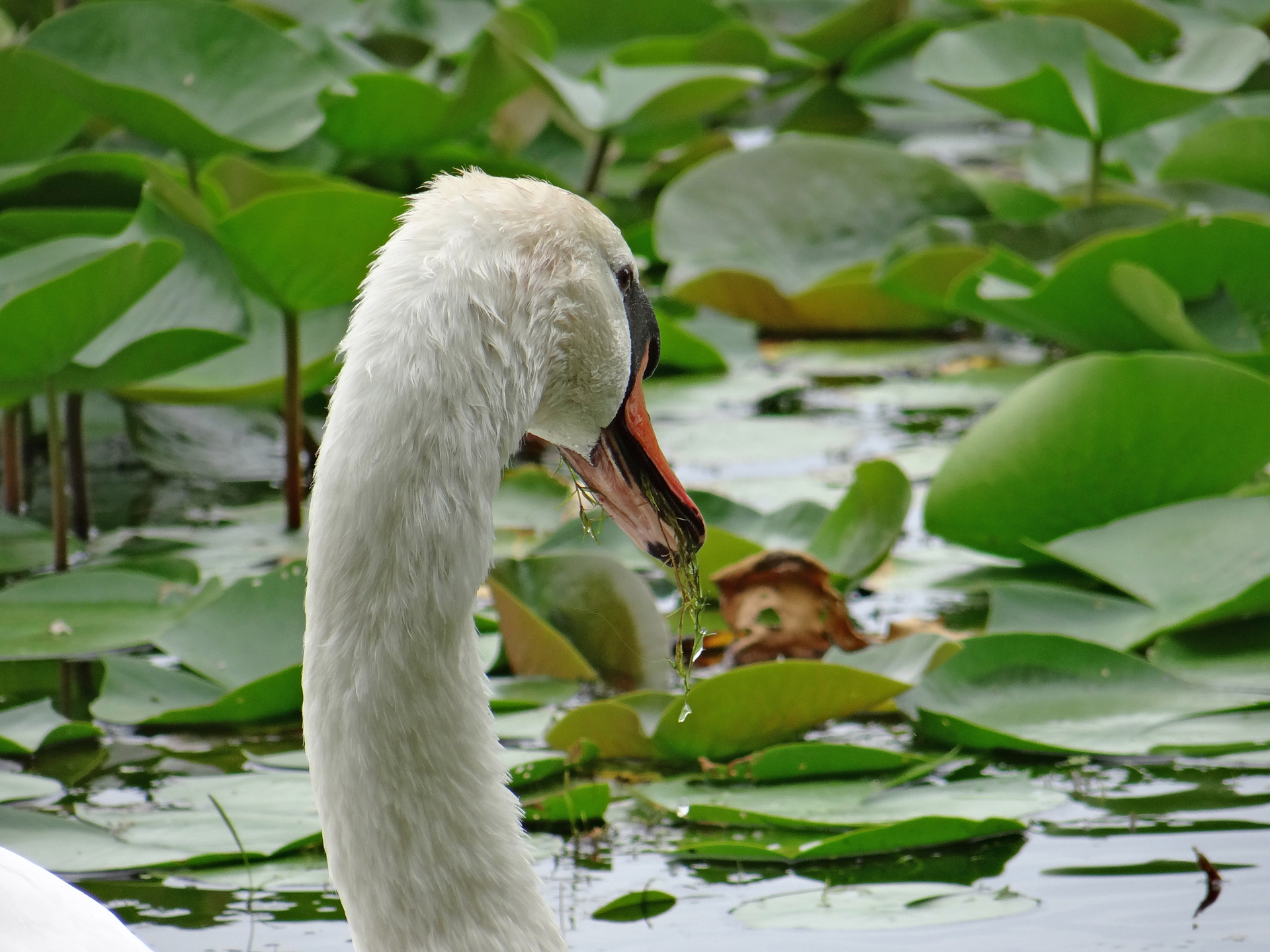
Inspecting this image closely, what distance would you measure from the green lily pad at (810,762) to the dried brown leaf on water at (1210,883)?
1.38 ft

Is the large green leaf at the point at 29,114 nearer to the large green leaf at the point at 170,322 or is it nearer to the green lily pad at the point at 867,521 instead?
the large green leaf at the point at 170,322

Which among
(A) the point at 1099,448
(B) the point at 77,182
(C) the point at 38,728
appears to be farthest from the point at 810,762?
(B) the point at 77,182

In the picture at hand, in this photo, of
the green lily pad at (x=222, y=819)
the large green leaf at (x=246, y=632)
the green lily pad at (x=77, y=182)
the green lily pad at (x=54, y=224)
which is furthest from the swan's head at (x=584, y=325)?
the green lily pad at (x=77, y=182)

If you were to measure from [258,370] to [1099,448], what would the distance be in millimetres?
1757

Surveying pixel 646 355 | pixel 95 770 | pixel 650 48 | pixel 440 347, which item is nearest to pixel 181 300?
pixel 95 770

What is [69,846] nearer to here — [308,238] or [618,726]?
[618,726]

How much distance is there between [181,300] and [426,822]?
1.94 m

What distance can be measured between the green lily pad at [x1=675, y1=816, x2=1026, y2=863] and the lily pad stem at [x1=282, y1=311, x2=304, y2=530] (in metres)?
1.45

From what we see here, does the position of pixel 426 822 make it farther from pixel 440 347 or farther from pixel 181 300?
pixel 181 300

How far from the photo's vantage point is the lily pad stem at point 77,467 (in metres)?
3.30

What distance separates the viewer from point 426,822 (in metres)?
1.34

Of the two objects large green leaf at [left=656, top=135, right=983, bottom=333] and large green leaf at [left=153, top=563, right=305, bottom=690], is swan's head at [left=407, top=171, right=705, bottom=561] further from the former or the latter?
large green leaf at [left=656, top=135, right=983, bottom=333]

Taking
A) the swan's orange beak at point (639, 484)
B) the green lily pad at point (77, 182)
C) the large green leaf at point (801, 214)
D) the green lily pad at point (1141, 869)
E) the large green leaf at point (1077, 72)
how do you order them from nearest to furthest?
the swan's orange beak at point (639, 484), the green lily pad at point (1141, 869), the green lily pad at point (77, 182), the large green leaf at point (1077, 72), the large green leaf at point (801, 214)

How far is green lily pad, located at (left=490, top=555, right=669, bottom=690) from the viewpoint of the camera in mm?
2639
